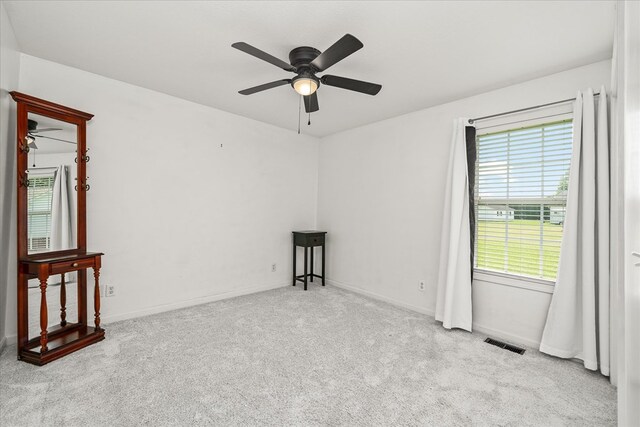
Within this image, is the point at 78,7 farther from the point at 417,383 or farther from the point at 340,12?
the point at 417,383

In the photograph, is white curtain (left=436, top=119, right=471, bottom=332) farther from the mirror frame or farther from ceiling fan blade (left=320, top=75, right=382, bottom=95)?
the mirror frame

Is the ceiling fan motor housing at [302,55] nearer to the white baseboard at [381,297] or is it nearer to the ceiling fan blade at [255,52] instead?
the ceiling fan blade at [255,52]

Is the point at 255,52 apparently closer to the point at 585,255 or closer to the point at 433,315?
the point at 585,255

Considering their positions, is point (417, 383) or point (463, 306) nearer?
point (417, 383)

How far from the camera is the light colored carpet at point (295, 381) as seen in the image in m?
1.70

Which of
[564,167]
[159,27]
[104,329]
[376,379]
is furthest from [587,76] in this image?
[104,329]

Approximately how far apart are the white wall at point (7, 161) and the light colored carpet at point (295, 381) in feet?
1.95

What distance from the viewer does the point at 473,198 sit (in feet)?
9.92

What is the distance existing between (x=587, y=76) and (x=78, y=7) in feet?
12.5

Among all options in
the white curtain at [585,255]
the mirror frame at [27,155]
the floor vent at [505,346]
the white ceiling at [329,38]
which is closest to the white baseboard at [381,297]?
the floor vent at [505,346]

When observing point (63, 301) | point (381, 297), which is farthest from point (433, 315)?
point (63, 301)

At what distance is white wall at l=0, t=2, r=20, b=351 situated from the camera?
215 cm

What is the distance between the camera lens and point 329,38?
6.87 feet

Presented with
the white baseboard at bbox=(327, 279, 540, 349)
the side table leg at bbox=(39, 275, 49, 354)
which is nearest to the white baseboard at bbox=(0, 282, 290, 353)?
the side table leg at bbox=(39, 275, 49, 354)
